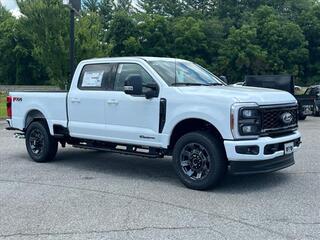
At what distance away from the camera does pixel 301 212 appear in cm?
590

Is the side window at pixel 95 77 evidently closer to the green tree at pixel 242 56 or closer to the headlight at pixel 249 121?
the headlight at pixel 249 121

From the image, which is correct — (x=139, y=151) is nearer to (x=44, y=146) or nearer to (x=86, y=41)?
(x=44, y=146)

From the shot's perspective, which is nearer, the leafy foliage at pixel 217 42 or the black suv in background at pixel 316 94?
the black suv in background at pixel 316 94

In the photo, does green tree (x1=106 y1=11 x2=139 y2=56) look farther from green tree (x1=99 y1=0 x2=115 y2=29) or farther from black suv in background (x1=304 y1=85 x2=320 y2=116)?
black suv in background (x1=304 y1=85 x2=320 y2=116)

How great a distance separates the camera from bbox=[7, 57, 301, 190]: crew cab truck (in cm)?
680

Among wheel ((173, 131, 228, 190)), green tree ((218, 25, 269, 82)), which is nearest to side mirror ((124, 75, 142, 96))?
wheel ((173, 131, 228, 190))

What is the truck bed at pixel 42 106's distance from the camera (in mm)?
9116

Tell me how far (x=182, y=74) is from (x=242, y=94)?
147 cm

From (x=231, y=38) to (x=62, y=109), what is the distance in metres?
43.4

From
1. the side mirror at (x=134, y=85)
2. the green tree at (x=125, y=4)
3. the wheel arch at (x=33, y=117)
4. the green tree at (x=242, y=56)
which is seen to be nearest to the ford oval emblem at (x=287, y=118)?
the side mirror at (x=134, y=85)

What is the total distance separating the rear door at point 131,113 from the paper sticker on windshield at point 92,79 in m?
0.40

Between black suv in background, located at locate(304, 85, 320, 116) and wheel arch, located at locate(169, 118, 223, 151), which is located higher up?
wheel arch, located at locate(169, 118, 223, 151)

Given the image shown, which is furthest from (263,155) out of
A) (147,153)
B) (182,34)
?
(182,34)

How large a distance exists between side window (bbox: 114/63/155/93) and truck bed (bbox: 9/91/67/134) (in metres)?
1.30
